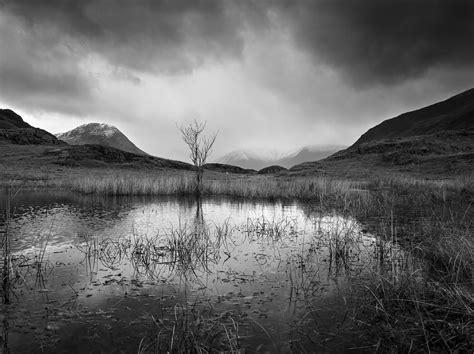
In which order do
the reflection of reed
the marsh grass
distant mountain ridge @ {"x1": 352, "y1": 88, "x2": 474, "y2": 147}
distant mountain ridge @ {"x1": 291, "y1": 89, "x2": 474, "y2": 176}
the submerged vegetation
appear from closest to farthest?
the marsh grass
the submerged vegetation
the reflection of reed
distant mountain ridge @ {"x1": 291, "y1": 89, "x2": 474, "y2": 176}
distant mountain ridge @ {"x1": 352, "y1": 88, "x2": 474, "y2": 147}

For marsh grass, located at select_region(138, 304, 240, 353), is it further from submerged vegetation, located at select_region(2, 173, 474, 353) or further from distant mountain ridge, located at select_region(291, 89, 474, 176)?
distant mountain ridge, located at select_region(291, 89, 474, 176)

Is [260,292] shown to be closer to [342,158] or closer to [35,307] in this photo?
[35,307]

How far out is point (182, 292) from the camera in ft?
14.5

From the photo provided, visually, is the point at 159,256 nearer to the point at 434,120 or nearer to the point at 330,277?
the point at 330,277

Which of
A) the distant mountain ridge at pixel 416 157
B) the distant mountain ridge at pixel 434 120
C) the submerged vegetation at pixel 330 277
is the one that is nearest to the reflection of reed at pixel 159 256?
the submerged vegetation at pixel 330 277

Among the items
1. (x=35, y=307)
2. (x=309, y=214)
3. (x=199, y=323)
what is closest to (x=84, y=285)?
(x=35, y=307)

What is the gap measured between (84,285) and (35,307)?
0.83 meters

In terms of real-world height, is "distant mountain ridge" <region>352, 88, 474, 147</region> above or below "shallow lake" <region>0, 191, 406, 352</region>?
above

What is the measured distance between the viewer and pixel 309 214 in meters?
12.4

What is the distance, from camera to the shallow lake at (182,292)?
10.5 ft

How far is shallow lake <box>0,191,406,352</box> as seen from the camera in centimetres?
321

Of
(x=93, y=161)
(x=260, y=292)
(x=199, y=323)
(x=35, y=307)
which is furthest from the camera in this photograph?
(x=93, y=161)

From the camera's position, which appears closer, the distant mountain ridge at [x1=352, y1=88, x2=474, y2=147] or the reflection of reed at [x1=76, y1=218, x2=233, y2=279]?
the reflection of reed at [x1=76, y1=218, x2=233, y2=279]

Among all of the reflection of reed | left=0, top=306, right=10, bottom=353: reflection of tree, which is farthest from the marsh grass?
the reflection of reed
